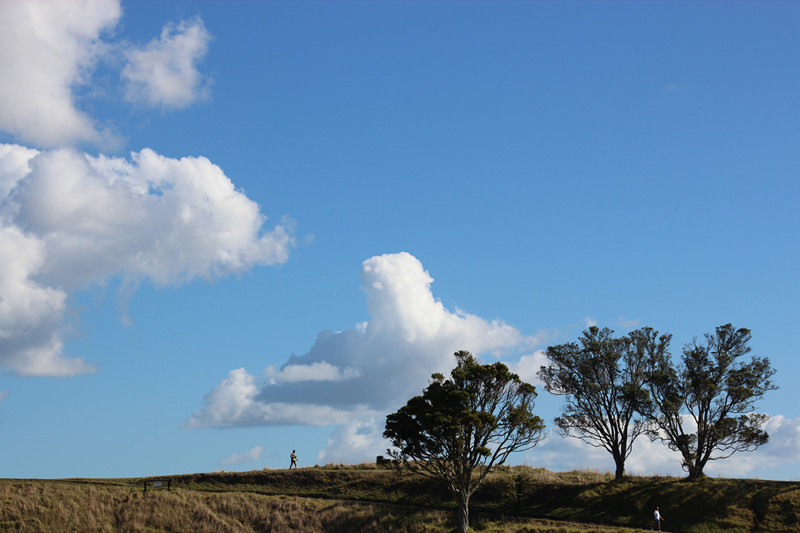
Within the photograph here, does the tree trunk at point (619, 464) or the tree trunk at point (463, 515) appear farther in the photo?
the tree trunk at point (619, 464)

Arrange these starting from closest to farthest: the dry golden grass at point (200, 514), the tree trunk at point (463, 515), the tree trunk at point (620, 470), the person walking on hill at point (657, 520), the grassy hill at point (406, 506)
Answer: the person walking on hill at point (657, 520) < the grassy hill at point (406, 506) < the tree trunk at point (463, 515) < the dry golden grass at point (200, 514) < the tree trunk at point (620, 470)

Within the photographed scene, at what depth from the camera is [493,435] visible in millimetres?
56688

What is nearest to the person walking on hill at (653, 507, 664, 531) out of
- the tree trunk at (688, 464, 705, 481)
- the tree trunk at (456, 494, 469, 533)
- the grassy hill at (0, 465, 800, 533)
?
the grassy hill at (0, 465, 800, 533)

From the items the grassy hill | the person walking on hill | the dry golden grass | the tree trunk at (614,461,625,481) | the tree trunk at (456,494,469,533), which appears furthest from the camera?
the tree trunk at (614,461,625,481)

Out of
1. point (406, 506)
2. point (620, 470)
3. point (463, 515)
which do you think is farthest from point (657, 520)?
point (406, 506)

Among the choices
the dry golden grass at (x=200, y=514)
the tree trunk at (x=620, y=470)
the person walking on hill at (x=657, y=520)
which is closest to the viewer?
the person walking on hill at (x=657, y=520)

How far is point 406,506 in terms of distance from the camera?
59250 millimetres

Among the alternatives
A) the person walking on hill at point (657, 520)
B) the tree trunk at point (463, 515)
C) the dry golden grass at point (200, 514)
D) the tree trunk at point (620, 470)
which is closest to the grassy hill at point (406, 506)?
the dry golden grass at point (200, 514)

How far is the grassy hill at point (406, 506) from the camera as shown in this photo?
5212 cm

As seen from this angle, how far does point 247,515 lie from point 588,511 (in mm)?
28284

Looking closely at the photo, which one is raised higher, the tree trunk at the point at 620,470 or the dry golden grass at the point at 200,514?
the tree trunk at the point at 620,470

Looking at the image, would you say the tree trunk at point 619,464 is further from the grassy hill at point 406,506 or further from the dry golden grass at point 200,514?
the dry golden grass at point 200,514

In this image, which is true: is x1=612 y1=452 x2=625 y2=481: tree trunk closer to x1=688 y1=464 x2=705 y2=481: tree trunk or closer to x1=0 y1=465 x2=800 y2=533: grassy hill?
x1=0 y1=465 x2=800 y2=533: grassy hill

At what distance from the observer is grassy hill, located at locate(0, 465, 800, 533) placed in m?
52.1
